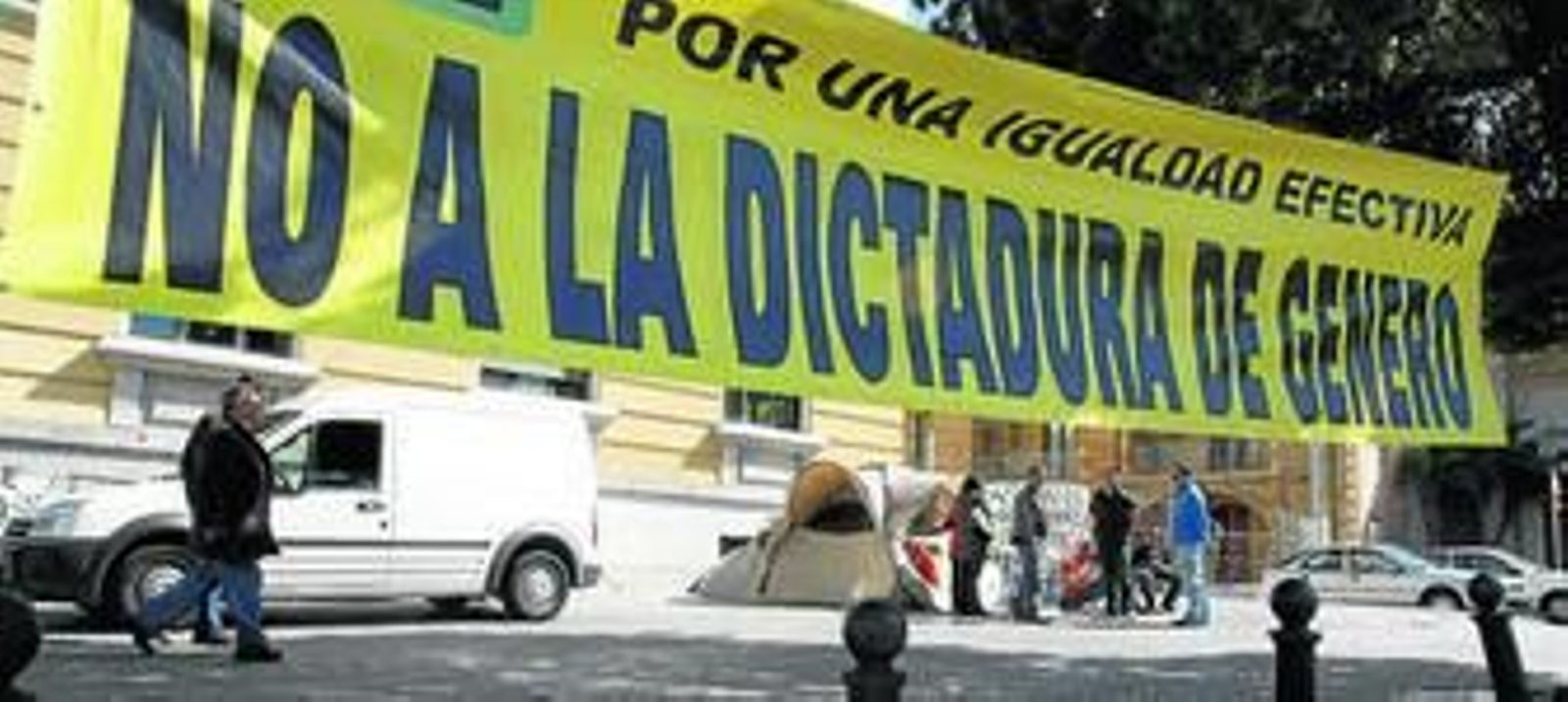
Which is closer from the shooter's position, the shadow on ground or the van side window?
the shadow on ground

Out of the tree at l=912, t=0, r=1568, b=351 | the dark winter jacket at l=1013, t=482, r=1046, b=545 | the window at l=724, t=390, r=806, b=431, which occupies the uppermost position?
the tree at l=912, t=0, r=1568, b=351

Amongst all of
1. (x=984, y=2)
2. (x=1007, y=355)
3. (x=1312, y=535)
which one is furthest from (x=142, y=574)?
(x=1312, y=535)

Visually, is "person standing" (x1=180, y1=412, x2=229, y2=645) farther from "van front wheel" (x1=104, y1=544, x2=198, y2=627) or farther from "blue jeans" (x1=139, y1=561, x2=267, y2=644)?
"van front wheel" (x1=104, y1=544, x2=198, y2=627)

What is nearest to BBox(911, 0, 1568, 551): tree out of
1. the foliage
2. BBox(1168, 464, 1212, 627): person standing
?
BBox(1168, 464, 1212, 627): person standing

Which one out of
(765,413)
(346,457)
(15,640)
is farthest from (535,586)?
(15,640)

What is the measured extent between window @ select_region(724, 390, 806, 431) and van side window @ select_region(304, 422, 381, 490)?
8473 mm

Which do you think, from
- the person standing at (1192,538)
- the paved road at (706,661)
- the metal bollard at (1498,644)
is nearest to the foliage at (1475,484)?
the person standing at (1192,538)

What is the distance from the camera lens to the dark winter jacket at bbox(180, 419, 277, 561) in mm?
14695

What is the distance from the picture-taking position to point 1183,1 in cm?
1164

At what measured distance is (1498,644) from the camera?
28.6ft

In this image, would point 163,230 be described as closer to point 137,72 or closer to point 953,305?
point 137,72

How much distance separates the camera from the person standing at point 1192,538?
23266 millimetres

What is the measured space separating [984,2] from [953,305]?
196 inches

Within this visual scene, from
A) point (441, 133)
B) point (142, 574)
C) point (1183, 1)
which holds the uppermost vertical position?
point (1183, 1)
